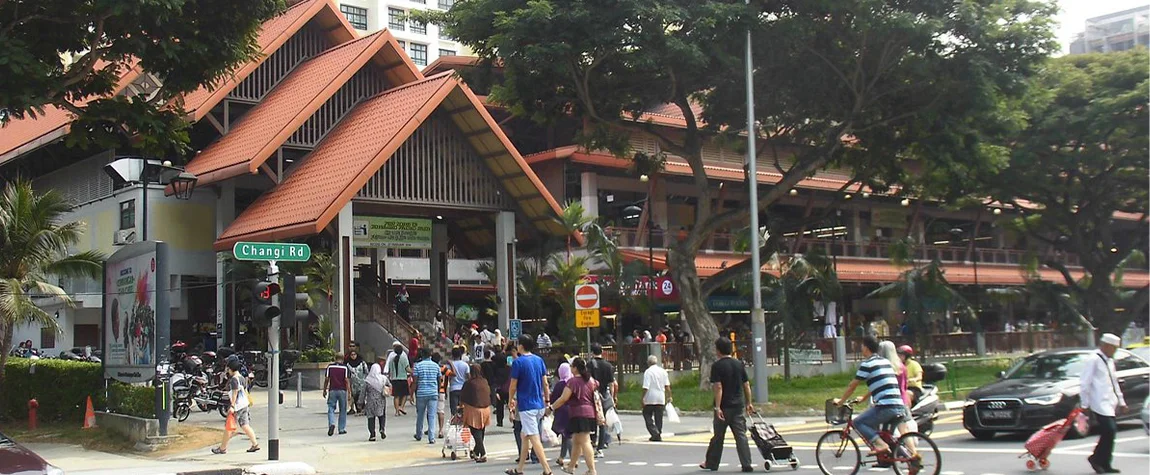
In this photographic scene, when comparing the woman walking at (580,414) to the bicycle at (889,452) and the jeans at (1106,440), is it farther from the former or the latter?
the jeans at (1106,440)

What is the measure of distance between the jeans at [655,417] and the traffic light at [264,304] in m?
6.53

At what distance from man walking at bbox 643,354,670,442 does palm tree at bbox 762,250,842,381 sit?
1225 centimetres

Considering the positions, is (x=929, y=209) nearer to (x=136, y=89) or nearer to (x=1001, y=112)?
(x=1001, y=112)

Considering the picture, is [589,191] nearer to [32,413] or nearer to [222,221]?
[222,221]

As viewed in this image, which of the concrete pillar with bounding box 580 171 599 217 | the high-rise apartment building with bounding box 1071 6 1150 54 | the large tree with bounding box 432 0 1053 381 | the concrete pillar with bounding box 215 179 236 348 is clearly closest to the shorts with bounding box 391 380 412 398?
the large tree with bounding box 432 0 1053 381

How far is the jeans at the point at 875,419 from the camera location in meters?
12.3

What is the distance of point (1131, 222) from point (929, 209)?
9.11 metres

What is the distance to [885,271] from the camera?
155 ft

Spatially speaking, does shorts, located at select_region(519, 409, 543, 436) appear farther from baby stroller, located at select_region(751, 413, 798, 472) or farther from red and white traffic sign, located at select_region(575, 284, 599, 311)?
red and white traffic sign, located at select_region(575, 284, 599, 311)

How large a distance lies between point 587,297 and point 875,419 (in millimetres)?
10796

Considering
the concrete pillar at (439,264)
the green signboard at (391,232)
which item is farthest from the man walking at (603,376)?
the concrete pillar at (439,264)

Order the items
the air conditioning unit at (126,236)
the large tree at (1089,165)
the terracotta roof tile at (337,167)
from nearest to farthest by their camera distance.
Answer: the terracotta roof tile at (337,167), the air conditioning unit at (126,236), the large tree at (1089,165)

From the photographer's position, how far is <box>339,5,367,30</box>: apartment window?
260ft

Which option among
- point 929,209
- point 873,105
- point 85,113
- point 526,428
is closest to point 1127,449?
point 526,428
